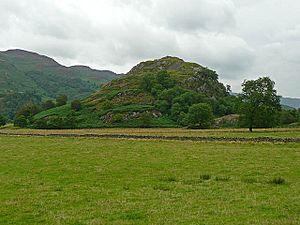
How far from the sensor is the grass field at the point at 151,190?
15711mm

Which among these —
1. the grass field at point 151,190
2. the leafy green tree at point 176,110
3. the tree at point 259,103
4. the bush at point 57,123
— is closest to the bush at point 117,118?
the bush at point 57,123

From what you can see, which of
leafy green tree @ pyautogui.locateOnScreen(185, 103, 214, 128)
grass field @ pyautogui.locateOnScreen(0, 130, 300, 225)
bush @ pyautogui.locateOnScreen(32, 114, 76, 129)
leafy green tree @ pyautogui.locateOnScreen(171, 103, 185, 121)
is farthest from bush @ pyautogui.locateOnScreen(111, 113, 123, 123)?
grass field @ pyautogui.locateOnScreen(0, 130, 300, 225)

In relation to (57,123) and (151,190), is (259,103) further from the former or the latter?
(57,123)

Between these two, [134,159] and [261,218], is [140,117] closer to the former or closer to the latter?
[134,159]

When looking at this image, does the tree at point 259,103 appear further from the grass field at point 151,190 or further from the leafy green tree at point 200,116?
the grass field at point 151,190

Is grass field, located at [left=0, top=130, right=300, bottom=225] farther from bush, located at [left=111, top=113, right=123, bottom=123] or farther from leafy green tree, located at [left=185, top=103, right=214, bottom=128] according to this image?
bush, located at [left=111, top=113, right=123, bottom=123]

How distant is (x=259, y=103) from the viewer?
9469 cm

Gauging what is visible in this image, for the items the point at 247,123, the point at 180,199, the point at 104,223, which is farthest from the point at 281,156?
the point at 247,123

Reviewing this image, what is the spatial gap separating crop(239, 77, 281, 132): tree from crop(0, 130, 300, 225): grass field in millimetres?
57013

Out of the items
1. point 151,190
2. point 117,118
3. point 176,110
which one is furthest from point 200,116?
point 151,190

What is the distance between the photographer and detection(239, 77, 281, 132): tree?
307 ft

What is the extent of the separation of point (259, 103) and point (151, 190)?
258 ft

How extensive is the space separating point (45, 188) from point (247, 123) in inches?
3111

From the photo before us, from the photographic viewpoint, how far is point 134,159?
1457 inches
